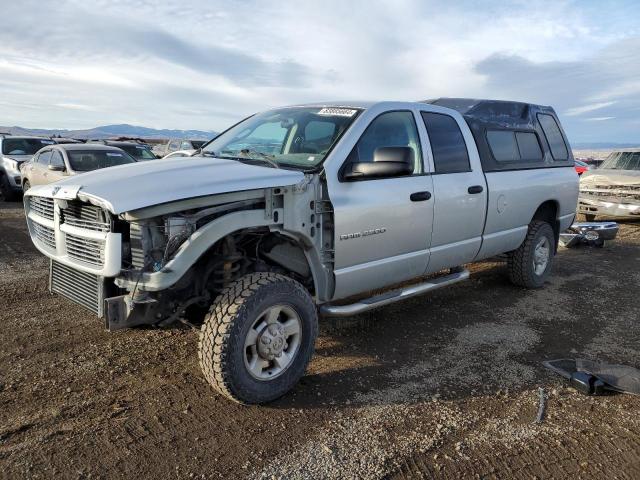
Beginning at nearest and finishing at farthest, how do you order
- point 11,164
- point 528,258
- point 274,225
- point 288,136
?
point 274,225 < point 288,136 < point 528,258 < point 11,164

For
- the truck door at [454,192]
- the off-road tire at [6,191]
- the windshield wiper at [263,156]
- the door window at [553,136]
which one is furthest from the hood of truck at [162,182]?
the off-road tire at [6,191]

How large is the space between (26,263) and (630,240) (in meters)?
10.5

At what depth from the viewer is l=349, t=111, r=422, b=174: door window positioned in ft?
13.1

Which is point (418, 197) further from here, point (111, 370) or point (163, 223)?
point (111, 370)

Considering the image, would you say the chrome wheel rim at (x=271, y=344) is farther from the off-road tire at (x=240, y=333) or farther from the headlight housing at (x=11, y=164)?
the headlight housing at (x=11, y=164)

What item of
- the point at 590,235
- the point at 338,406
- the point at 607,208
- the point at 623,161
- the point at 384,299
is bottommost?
the point at 338,406

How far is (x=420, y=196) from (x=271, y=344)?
182cm

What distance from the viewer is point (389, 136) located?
13.9ft

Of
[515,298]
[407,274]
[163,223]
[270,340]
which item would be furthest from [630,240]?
[163,223]

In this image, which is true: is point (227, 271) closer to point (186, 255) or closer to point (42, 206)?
point (186, 255)

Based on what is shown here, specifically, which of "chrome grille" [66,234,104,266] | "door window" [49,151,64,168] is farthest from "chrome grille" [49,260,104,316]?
"door window" [49,151,64,168]

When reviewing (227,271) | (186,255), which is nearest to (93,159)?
(227,271)

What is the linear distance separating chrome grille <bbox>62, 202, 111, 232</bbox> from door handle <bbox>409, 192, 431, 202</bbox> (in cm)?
235

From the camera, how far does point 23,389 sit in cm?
339
